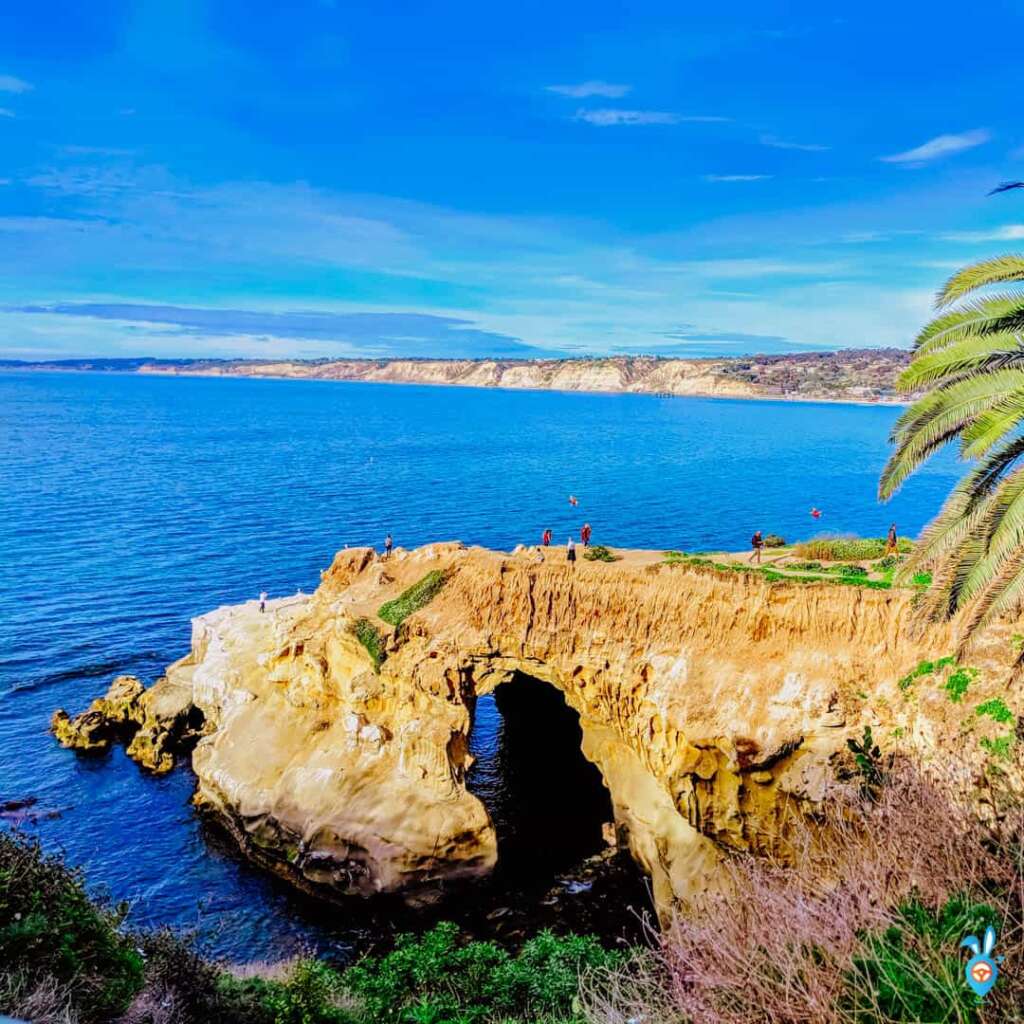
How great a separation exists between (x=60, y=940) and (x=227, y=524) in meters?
58.8

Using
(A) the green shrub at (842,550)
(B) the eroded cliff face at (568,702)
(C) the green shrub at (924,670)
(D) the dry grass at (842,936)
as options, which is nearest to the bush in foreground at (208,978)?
(D) the dry grass at (842,936)

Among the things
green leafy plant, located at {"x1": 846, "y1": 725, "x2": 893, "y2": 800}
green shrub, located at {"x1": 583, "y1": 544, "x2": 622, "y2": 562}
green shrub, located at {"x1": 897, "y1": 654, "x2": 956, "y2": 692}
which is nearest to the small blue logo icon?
green leafy plant, located at {"x1": 846, "y1": 725, "x2": 893, "y2": 800}

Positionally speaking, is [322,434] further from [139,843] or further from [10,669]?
[139,843]

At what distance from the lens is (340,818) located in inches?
1028

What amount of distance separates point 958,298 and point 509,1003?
17.3 meters

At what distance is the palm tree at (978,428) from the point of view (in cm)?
1380

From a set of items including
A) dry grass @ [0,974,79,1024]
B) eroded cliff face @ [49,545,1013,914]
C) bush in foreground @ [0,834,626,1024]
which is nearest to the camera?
dry grass @ [0,974,79,1024]

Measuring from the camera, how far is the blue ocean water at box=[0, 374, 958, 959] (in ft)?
94.2

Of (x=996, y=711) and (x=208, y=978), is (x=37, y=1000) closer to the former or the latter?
(x=208, y=978)

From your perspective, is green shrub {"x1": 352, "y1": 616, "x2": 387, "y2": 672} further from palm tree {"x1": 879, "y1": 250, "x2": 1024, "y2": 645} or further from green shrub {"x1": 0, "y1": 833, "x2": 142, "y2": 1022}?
palm tree {"x1": 879, "y1": 250, "x2": 1024, "y2": 645}

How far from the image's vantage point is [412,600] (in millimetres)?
29703

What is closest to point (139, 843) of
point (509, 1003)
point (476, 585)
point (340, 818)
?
point (340, 818)

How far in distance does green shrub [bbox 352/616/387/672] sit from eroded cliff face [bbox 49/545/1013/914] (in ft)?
0.53

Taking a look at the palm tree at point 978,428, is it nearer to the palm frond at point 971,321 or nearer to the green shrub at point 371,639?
the palm frond at point 971,321
